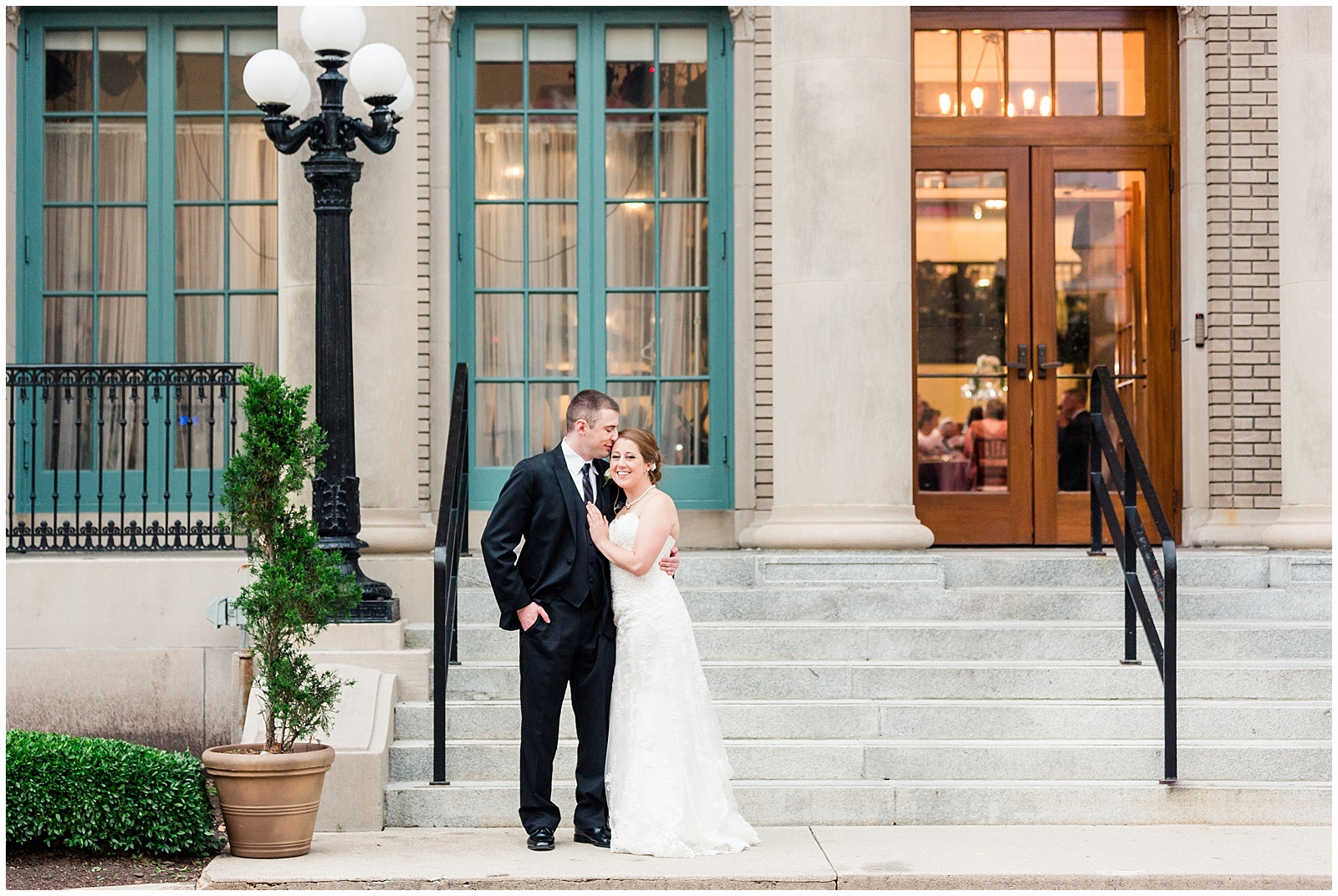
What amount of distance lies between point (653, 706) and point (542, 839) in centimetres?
76

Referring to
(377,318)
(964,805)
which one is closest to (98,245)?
(377,318)

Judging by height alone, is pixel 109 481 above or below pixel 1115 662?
above

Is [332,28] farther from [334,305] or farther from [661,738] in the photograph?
[661,738]

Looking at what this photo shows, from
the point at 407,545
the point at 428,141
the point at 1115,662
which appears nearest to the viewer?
the point at 1115,662

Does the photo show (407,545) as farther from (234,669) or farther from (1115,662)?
(1115,662)

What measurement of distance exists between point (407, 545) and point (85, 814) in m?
3.41

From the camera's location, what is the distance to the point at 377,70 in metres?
8.73

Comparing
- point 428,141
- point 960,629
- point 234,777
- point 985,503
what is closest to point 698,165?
point 428,141

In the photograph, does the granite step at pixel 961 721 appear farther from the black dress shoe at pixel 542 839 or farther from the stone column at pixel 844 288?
the stone column at pixel 844 288

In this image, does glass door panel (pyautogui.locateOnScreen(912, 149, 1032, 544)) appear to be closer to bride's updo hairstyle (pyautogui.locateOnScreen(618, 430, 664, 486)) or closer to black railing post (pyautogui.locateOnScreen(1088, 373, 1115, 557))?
black railing post (pyautogui.locateOnScreen(1088, 373, 1115, 557))

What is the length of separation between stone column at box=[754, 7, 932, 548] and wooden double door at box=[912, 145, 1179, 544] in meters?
1.59

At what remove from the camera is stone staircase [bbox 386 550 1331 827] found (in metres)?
7.55

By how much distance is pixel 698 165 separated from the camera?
11352 mm

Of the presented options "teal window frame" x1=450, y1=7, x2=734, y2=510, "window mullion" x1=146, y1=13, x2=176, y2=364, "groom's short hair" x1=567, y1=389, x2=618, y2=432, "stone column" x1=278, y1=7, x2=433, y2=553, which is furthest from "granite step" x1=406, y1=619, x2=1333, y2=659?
"window mullion" x1=146, y1=13, x2=176, y2=364
